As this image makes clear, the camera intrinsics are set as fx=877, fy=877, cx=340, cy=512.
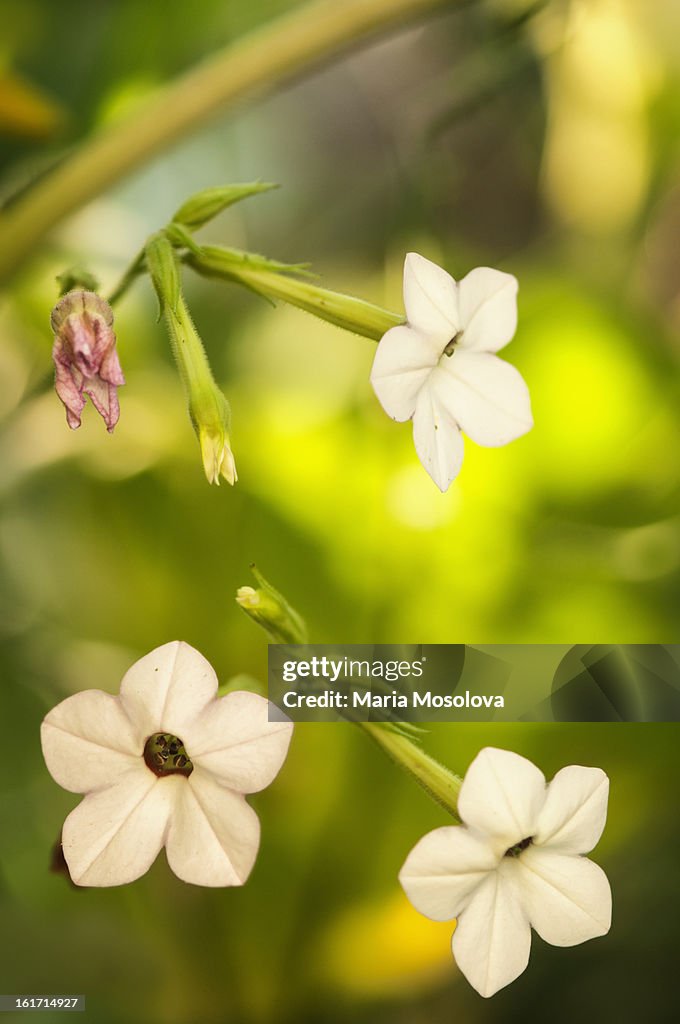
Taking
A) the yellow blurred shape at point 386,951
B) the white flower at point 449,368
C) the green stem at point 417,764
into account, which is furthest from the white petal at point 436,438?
the yellow blurred shape at point 386,951

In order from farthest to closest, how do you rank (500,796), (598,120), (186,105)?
(598,120) < (186,105) < (500,796)

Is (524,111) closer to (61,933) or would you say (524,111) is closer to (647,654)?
(647,654)

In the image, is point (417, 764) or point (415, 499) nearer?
point (417, 764)

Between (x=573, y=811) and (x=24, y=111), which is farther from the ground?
(x=24, y=111)

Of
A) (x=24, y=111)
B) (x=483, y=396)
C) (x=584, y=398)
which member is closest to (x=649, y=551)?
(x=584, y=398)

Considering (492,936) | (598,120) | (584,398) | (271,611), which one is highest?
(598,120)

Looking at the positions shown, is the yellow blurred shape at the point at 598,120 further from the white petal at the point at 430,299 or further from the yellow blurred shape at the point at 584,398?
the white petal at the point at 430,299

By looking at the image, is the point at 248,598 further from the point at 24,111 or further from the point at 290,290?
the point at 24,111

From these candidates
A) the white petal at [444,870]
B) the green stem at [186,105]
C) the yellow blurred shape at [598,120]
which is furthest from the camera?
the yellow blurred shape at [598,120]
